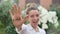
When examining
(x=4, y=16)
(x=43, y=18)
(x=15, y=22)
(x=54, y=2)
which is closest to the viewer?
(x=15, y=22)

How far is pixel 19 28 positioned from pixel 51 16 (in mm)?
997

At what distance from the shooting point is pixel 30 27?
1.19 meters

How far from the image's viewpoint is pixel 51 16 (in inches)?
81.7

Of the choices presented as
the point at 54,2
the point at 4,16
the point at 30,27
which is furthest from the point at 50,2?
the point at 30,27

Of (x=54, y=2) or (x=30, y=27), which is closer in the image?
(x=30, y=27)

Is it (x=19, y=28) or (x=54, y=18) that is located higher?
(x=19, y=28)

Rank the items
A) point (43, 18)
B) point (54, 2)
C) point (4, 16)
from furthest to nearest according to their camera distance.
→ point (54, 2) < point (4, 16) < point (43, 18)

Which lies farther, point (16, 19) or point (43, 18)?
point (43, 18)

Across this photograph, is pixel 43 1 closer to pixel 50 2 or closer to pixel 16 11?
pixel 50 2

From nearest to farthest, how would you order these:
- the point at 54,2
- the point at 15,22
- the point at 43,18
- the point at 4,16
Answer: the point at 15,22
the point at 43,18
the point at 4,16
the point at 54,2

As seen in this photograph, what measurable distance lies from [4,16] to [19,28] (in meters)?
1.34

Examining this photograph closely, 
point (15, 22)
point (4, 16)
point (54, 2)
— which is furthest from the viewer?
point (54, 2)

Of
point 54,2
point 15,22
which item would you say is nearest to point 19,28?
point 15,22

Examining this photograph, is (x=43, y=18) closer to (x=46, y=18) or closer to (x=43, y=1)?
(x=46, y=18)
